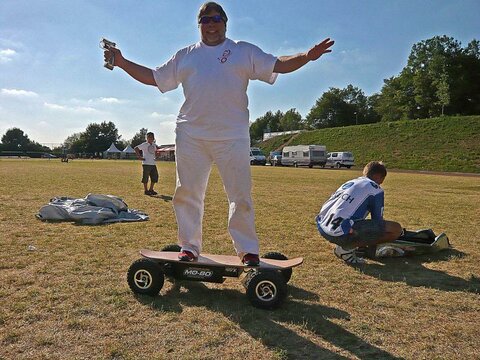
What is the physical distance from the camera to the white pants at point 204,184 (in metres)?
3.43

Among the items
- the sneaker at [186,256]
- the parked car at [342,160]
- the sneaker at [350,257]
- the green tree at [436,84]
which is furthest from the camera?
the green tree at [436,84]

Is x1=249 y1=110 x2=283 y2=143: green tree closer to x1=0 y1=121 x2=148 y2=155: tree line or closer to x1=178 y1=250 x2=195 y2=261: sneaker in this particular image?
x1=0 y1=121 x2=148 y2=155: tree line

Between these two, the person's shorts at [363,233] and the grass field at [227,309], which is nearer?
the grass field at [227,309]

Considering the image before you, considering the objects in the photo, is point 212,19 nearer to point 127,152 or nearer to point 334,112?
point 127,152

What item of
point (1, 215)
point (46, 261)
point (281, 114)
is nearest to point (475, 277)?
point (46, 261)

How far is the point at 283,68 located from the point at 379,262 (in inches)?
106

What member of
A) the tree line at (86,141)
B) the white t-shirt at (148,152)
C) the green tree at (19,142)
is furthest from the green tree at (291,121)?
the white t-shirt at (148,152)

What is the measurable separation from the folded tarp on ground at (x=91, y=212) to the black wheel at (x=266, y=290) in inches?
173

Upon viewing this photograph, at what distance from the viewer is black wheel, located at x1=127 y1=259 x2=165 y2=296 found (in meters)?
3.37

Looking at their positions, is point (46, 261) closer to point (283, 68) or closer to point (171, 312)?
point (171, 312)

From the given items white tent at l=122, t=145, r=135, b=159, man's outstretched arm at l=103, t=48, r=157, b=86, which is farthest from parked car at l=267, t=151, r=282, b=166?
white tent at l=122, t=145, r=135, b=159

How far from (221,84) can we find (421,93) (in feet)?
286

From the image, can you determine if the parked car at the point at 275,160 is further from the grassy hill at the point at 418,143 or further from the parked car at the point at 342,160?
the grassy hill at the point at 418,143

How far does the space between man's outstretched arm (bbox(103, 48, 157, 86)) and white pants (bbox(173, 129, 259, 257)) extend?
0.60 m
